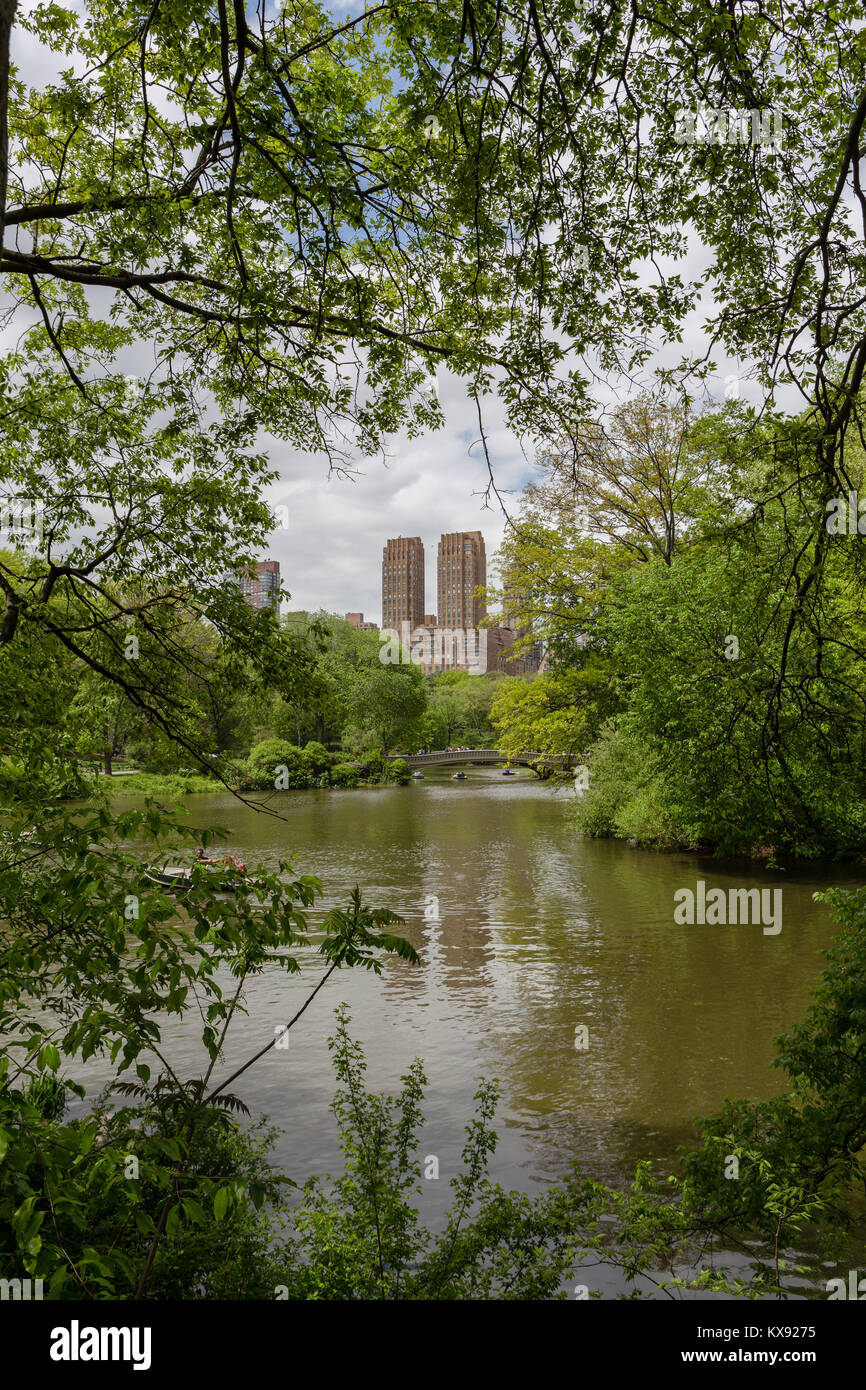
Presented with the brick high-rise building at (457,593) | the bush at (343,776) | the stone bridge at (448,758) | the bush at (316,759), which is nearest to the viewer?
the bush at (316,759)

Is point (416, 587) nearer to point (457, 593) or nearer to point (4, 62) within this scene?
point (457, 593)

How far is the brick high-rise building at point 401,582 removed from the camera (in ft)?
304

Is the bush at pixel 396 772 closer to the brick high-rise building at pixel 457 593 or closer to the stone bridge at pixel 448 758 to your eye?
the stone bridge at pixel 448 758

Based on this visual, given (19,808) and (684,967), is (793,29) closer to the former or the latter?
(19,808)

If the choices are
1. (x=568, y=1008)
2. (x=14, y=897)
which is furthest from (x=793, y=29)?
(x=568, y=1008)

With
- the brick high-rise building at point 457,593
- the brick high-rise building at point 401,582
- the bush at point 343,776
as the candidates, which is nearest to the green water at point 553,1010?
the bush at point 343,776

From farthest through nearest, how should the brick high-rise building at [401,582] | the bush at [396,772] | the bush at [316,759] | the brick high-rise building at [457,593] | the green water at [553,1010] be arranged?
the brick high-rise building at [457,593]
the brick high-rise building at [401,582]
the bush at [396,772]
the bush at [316,759]
the green water at [553,1010]

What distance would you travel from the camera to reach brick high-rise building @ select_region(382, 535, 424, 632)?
92681mm

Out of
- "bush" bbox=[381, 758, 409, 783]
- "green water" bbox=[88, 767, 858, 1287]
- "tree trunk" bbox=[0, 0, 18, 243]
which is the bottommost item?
"green water" bbox=[88, 767, 858, 1287]

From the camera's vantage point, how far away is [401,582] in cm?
10875

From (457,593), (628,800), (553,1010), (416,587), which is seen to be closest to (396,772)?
(628,800)

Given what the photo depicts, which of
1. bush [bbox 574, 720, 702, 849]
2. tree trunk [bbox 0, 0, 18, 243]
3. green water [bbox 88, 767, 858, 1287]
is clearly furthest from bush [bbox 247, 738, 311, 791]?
tree trunk [bbox 0, 0, 18, 243]

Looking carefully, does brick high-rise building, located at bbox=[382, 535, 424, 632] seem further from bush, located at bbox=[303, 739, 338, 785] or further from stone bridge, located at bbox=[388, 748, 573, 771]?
bush, located at bbox=[303, 739, 338, 785]

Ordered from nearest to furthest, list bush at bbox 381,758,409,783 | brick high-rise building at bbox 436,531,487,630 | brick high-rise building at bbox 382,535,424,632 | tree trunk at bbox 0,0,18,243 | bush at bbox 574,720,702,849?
tree trunk at bbox 0,0,18,243, bush at bbox 574,720,702,849, bush at bbox 381,758,409,783, brick high-rise building at bbox 382,535,424,632, brick high-rise building at bbox 436,531,487,630
